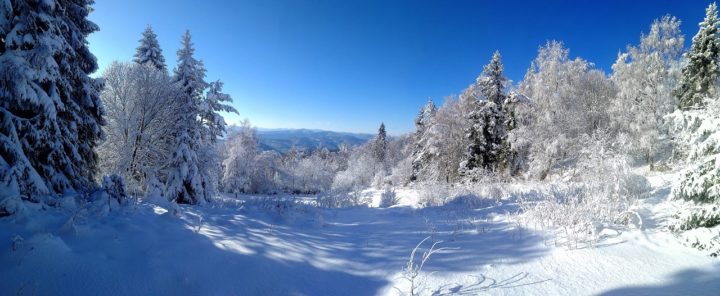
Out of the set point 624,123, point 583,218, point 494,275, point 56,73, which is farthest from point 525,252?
point 624,123

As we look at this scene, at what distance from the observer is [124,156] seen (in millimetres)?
14398

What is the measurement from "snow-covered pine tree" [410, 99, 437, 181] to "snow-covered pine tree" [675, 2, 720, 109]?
1444 centimetres

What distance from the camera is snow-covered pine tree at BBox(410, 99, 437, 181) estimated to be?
24.8 m

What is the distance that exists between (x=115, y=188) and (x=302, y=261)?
425cm

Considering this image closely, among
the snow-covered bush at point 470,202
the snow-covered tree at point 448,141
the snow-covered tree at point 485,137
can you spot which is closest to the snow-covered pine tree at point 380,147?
the snow-covered tree at point 448,141

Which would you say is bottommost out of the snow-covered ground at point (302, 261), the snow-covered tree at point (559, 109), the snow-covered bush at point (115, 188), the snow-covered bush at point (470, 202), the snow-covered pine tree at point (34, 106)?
the snow-covered ground at point (302, 261)

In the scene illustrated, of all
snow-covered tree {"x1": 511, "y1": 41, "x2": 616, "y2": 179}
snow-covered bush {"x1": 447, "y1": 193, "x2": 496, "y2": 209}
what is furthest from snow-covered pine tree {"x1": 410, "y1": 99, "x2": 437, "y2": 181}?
snow-covered bush {"x1": 447, "y1": 193, "x2": 496, "y2": 209}

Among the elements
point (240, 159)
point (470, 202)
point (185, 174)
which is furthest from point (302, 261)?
point (240, 159)

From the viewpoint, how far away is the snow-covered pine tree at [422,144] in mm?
24766

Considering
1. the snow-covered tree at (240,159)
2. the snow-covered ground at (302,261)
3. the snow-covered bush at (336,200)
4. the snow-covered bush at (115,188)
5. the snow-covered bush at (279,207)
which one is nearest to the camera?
the snow-covered ground at (302,261)

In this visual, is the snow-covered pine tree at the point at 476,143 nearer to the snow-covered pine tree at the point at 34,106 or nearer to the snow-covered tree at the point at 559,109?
the snow-covered tree at the point at 559,109

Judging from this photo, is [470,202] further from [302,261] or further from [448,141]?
[448,141]

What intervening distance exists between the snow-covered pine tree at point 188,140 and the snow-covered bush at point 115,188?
10.2 meters

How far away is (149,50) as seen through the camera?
17.6 metres
